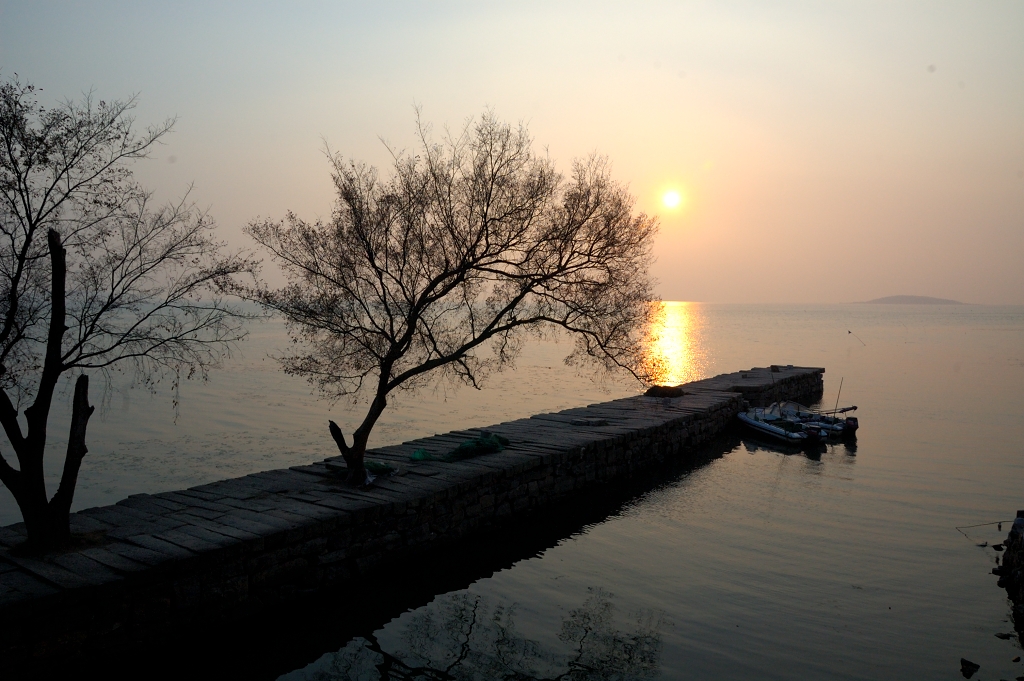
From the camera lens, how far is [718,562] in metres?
12.6

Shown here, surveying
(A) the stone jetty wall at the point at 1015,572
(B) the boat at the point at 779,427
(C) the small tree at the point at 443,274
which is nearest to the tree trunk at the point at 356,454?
(C) the small tree at the point at 443,274

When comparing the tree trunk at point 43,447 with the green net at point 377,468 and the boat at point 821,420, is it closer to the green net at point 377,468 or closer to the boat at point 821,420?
the green net at point 377,468

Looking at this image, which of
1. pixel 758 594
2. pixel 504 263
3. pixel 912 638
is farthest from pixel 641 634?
pixel 504 263

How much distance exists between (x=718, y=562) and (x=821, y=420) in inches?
601

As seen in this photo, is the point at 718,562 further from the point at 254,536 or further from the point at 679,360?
the point at 679,360

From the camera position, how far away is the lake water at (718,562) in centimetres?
923

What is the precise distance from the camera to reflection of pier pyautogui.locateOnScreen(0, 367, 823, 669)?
25.6ft

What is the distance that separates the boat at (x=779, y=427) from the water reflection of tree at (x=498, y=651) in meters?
15.5

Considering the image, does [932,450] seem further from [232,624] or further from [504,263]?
[232,624]

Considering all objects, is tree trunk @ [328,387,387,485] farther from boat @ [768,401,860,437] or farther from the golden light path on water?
boat @ [768,401,860,437]

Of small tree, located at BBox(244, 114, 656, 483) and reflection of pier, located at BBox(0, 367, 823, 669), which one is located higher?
small tree, located at BBox(244, 114, 656, 483)

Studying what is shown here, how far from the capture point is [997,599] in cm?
1126

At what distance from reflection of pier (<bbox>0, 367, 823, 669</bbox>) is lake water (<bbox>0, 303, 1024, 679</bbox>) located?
1.10 metres

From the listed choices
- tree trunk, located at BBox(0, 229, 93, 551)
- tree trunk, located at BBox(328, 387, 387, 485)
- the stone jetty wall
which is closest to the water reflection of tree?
tree trunk, located at BBox(328, 387, 387, 485)
